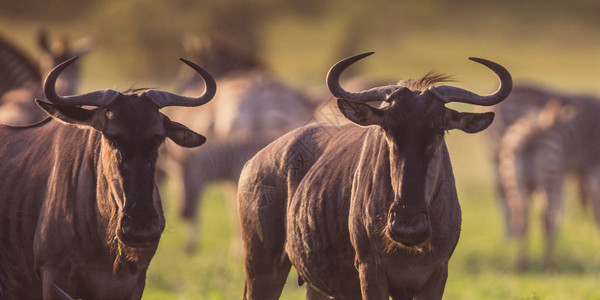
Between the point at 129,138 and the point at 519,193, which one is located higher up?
the point at 129,138

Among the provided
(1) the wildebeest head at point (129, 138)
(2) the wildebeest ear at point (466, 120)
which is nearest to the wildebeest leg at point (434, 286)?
(2) the wildebeest ear at point (466, 120)

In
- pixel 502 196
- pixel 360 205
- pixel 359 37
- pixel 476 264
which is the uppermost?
pixel 359 37

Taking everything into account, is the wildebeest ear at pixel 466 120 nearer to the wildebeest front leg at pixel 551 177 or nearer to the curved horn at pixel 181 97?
the curved horn at pixel 181 97

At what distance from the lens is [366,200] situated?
6086 mm

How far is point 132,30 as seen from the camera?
183 ft

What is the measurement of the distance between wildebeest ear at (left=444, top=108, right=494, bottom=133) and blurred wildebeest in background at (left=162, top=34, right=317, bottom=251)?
10776 millimetres

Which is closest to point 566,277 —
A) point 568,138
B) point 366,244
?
point 568,138

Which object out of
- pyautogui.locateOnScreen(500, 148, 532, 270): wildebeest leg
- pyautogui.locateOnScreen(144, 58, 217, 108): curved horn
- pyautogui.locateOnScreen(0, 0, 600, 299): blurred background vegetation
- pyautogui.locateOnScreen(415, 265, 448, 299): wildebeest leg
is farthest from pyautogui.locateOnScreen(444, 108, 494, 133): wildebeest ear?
pyautogui.locateOnScreen(0, 0, 600, 299): blurred background vegetation

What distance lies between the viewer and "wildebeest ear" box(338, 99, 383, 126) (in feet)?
19.4

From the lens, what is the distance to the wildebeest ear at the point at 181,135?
6344 mm

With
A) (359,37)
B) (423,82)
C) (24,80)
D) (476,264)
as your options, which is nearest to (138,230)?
(423,82)

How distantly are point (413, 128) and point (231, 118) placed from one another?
42.6ft

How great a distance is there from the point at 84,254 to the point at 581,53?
184ft

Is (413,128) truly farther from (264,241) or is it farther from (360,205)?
(264,241)
